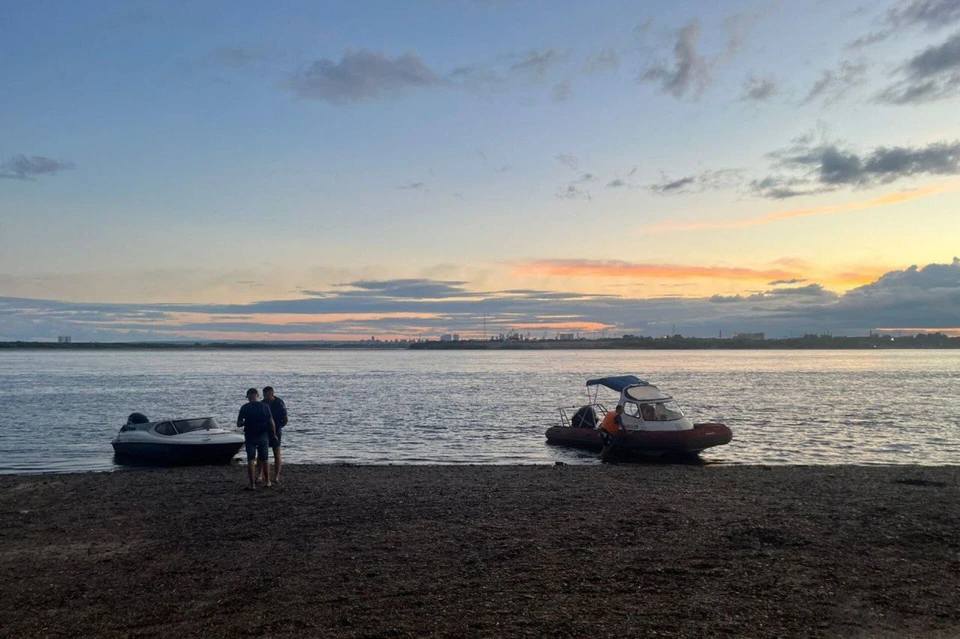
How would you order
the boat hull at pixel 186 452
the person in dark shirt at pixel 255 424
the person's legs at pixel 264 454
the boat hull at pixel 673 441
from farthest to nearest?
1. the boat hull at pixel 673 441
2. the boat hull at pixel 186 452
3. the person's legs at pixel 264 454
4. the person in dark shirt at pixel 255 424

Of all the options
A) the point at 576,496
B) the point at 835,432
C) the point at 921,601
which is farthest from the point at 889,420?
the point at 921,601

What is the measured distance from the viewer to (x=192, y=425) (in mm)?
25562

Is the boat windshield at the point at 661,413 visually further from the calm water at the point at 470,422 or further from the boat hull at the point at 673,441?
the calm water at the point at 470,422

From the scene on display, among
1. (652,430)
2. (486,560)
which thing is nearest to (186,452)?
(652,430)

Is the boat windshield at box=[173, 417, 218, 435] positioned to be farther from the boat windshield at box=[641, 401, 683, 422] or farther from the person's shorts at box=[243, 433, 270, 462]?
the boat windshield at box=[641, 401, 683, 422]

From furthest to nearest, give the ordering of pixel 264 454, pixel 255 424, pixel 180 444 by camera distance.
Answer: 1. pixel 180 444
2. pixel 264 454
3. pixel 255 424

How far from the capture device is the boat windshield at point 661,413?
27.0m

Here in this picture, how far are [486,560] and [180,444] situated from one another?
1705cm

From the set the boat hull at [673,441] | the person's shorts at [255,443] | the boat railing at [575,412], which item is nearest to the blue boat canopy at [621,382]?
the boat railing at [575,412]

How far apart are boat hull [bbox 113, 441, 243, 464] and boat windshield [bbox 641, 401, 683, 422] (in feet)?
47.2

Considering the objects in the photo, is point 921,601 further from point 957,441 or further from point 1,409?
point 1,409

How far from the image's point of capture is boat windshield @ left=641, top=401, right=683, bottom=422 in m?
27.0

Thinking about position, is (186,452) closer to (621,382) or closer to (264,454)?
(264,454)

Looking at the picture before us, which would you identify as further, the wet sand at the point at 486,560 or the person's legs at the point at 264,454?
the person's legs at the point at 264,454
